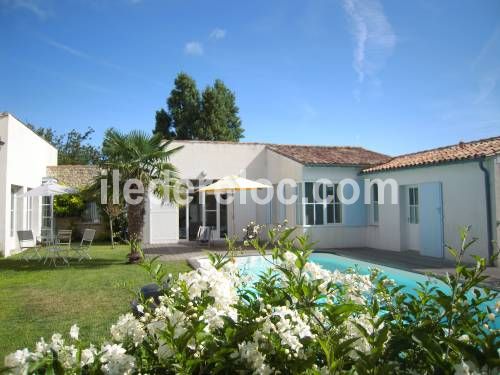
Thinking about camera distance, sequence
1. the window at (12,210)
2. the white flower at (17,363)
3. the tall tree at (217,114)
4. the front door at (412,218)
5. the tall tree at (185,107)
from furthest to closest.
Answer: the tall tree at (185,107), the tall tree at (217,114), the window at (12,210), the front door at (412,218), the white flower at (17,363)

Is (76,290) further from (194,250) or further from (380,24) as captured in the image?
(380,24)

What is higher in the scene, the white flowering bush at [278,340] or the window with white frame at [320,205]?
the window with white frame at [320,205]

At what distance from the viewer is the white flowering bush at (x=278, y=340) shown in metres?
1.61

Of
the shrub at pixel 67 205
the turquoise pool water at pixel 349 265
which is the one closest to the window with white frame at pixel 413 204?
the turquoise pool water at pixel 349 265

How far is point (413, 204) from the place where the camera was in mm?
15617

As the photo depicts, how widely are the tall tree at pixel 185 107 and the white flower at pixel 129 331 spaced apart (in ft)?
122

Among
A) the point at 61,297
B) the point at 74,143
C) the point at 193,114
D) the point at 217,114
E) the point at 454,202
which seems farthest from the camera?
the point at 74,143

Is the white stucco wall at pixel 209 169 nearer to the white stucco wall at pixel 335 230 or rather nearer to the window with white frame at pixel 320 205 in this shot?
the window with white frame at pixel 320 205

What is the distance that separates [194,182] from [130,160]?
261 inches

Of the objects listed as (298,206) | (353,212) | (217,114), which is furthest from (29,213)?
(217,114)

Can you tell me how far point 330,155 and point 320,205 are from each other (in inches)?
124

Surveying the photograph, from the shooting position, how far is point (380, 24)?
549 inches

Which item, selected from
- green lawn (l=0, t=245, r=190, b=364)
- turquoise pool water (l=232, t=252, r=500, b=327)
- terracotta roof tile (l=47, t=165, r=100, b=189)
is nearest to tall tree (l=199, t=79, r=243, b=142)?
terracotta roof tile (l=47, t=165, r=100, b=189)

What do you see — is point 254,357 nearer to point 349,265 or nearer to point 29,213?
point 349,265
